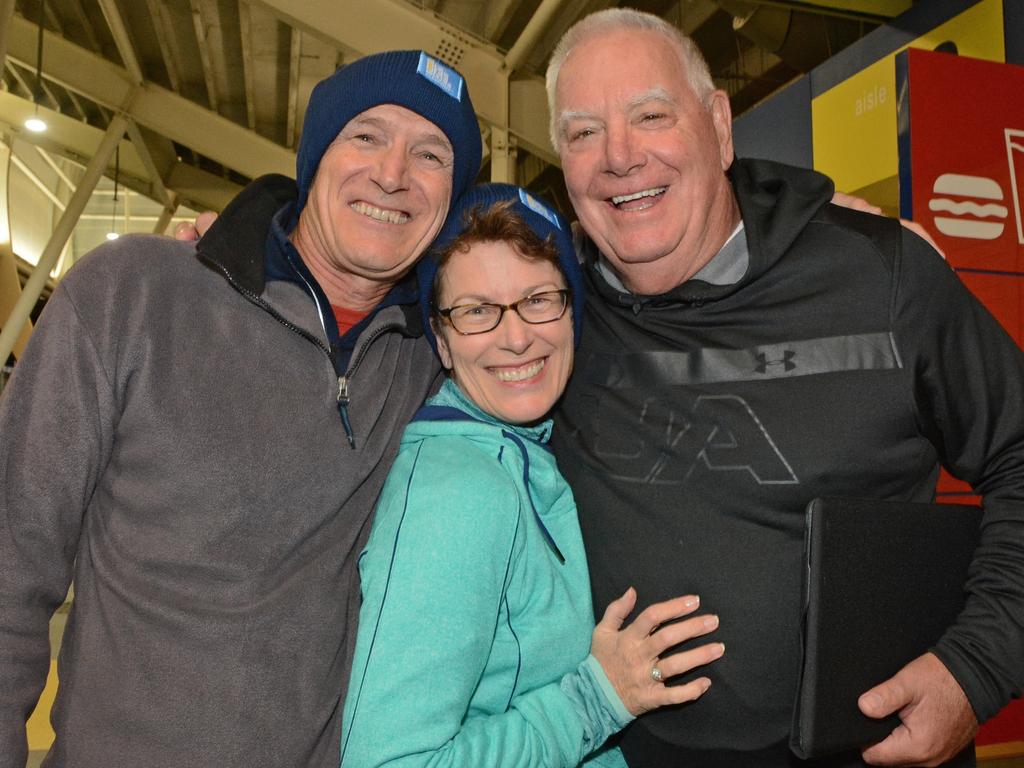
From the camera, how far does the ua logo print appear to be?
157 centimetres

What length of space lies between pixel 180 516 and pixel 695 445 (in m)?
0.96

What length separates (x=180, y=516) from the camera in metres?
1.43

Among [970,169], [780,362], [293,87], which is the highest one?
[293,87]

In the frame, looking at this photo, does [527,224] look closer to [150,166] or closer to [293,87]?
[293,87]

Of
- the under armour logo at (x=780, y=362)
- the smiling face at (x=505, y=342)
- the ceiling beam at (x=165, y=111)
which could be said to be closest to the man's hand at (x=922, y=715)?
the under armour logo at (x=780, y=362)

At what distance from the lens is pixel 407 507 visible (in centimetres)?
129

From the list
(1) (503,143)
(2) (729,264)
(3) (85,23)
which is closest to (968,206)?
(2) (729,264)

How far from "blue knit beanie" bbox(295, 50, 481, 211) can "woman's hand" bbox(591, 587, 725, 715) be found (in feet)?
3.23

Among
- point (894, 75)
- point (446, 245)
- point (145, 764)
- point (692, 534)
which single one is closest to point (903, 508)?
point (692, 534)

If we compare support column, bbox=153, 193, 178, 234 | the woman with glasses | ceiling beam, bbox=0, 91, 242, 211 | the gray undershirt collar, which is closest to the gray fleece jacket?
the woman with glasses

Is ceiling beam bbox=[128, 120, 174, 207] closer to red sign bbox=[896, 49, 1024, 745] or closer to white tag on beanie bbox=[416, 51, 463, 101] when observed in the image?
red sign bbox=[896, 49, 1024, 745]

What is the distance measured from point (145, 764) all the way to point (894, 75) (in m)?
3.66

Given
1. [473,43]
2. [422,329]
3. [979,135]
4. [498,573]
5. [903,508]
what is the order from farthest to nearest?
[473,43] → [979,135] → [422,329] → [903,508] → [498,573]

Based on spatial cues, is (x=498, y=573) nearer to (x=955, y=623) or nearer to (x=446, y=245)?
(x=446, y=245)
